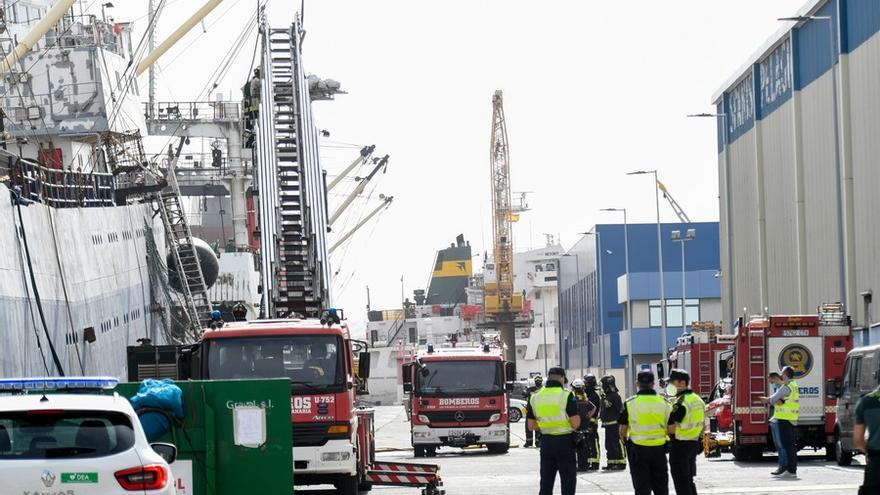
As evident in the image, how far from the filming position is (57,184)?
36438 millimetres

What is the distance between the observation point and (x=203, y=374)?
20.2 m

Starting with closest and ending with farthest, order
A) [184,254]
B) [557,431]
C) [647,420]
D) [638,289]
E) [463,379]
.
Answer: [647,420] → [557,431] → [463,379] → [184,254] → [638,289]

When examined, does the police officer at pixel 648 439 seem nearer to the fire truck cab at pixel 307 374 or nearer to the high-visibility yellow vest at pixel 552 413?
the high-visibility yellow vest at pixel 552 413

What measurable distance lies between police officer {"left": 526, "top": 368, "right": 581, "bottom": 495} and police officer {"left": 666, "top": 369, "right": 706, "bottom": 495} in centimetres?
106

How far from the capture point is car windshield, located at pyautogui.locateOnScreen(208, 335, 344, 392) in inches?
793

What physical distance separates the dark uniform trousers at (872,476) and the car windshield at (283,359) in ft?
30.4

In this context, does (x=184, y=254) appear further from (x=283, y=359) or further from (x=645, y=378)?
(x=645, y=378)

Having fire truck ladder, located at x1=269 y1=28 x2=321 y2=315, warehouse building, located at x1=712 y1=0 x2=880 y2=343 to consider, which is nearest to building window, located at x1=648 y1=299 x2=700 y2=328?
warehouse building, located at x1=712 y1=0 x2=880 y2=343

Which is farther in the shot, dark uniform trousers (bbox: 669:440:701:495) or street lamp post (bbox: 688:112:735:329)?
street lamp post (bbox: 688:112:735:329)

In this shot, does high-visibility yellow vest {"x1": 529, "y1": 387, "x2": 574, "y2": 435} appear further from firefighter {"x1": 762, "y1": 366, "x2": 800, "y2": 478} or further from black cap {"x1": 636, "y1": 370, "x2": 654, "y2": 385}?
firefighter {"x1": 762, "y1": 366, "x2": 800, "y2": 478}

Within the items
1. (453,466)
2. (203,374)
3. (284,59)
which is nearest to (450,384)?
(453,466)

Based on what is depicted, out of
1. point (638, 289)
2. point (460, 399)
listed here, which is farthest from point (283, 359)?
point (638, 289)

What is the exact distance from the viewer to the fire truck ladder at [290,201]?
3172 cm

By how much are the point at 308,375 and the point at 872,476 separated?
9.63 meters
